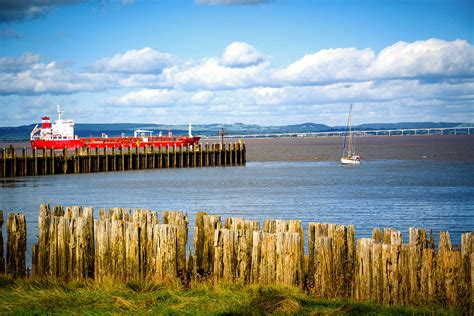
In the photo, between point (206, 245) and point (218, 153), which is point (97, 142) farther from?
point (206, 245)

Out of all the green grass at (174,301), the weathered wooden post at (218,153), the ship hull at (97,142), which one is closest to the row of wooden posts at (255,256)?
the green grass at (174,301)

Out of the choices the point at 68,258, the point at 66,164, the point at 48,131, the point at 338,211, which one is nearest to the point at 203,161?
the point at 66,164

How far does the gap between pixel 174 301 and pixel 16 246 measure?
4547mm

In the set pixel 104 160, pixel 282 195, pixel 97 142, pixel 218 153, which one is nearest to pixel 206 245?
pixel 282 195

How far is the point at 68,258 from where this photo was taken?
1516 cm

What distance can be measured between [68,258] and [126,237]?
148 cm

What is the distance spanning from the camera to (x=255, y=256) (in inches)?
542

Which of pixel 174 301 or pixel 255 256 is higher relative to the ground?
pixel 255 256

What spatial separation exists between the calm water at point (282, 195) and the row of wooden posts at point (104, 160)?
7.80 feet

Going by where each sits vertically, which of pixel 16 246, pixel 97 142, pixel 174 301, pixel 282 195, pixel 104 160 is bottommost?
pixel 282 195

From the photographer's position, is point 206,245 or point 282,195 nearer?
point 206,245

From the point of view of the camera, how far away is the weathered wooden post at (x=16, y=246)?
609 inches

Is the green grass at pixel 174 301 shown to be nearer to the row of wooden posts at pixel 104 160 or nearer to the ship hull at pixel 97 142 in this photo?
the row of wooden posts at pixel 104 160

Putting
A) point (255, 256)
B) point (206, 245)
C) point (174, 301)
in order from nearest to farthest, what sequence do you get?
point (174, 301) < point (255, 256) < point (206, 245)
